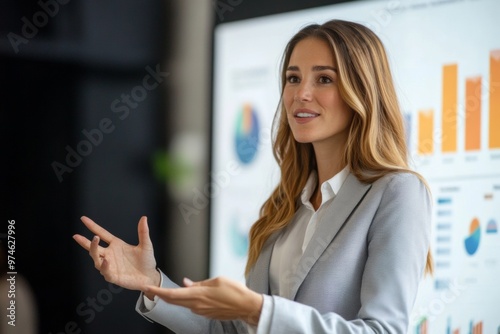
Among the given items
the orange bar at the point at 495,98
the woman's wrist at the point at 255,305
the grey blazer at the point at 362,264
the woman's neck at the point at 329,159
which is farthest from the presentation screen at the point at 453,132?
the woman's wrist at the point at 255,305

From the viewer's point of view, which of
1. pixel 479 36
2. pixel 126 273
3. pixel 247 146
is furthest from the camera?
pixel 247 146

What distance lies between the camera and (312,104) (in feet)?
5.73

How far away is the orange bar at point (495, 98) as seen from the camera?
260cm

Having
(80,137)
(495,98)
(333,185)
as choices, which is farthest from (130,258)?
(80,137)

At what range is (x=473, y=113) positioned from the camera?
2643 millimetres

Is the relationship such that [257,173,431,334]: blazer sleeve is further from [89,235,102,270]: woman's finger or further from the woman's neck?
[89,235,102,270]: woman's finger

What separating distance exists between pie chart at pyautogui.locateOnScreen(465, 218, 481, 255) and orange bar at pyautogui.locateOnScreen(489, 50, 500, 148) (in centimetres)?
31

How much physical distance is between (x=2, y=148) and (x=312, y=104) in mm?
2281

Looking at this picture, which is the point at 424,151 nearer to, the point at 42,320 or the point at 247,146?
the point at 247,146

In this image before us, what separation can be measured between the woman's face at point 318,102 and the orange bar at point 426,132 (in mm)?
1070

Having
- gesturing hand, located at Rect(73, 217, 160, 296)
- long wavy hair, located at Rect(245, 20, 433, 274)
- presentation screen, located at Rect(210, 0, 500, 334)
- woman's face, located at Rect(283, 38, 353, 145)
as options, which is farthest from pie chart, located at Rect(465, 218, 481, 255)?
gesturing hand, located at Rect(73, 217, 160, 296)

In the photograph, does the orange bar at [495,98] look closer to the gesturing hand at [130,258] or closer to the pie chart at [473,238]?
the pie chart at [473,238]

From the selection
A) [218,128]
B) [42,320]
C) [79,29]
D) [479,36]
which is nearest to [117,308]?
[42,320]

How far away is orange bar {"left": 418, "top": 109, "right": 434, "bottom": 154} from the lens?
2.75 meters
